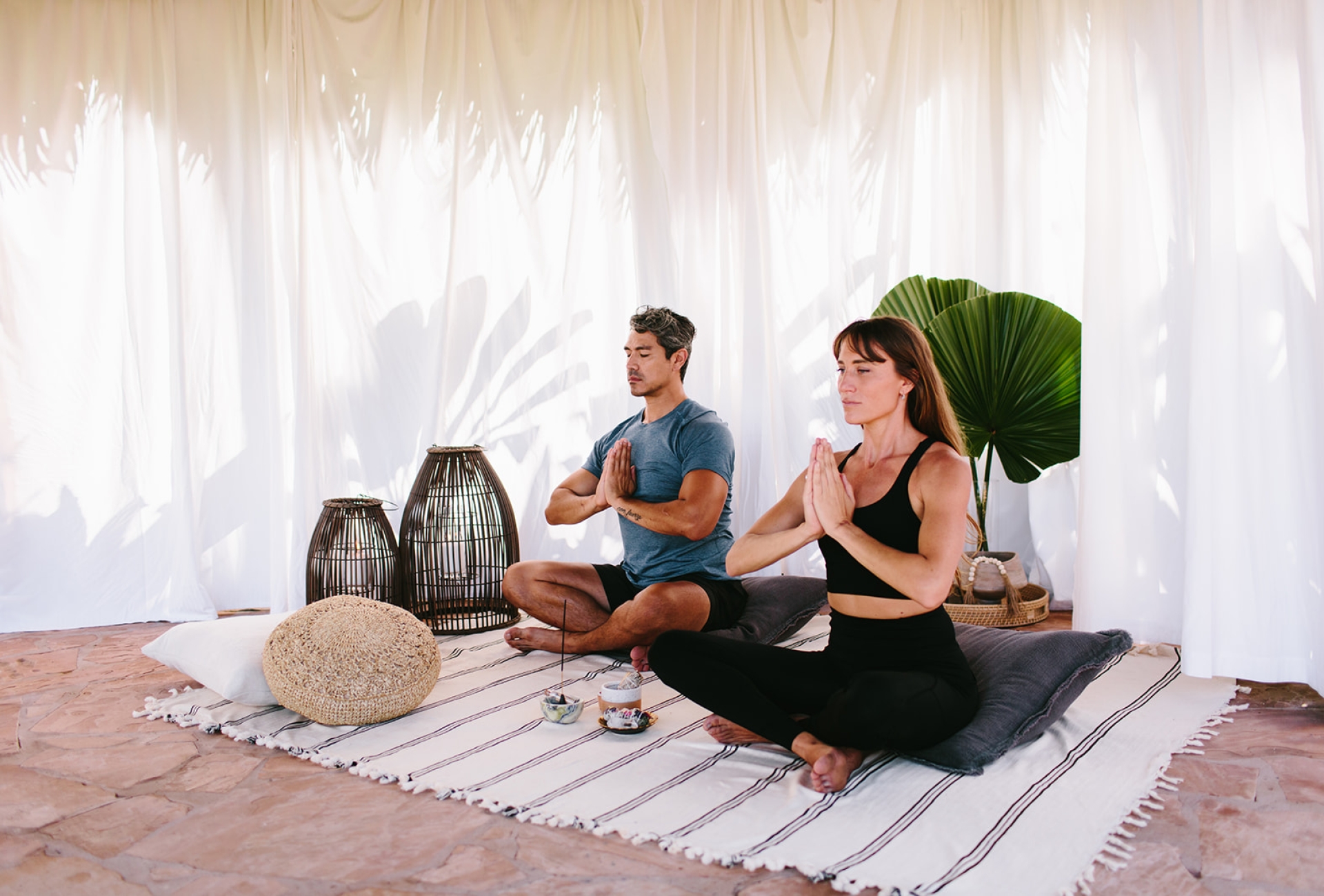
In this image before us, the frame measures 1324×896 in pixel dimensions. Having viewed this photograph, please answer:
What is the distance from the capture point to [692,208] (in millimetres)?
4562

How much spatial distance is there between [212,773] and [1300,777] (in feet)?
8.49

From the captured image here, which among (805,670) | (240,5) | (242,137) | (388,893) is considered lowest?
(388,893)

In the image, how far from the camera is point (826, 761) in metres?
2.30

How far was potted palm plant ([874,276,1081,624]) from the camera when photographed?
3758mm

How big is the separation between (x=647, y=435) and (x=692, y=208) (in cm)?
142

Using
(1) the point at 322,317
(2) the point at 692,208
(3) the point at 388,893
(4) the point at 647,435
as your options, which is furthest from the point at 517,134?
(3) the point at 388,893

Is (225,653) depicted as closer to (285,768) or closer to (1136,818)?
(285,768)

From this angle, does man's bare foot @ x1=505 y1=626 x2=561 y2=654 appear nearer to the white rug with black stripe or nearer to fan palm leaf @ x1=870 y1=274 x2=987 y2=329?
the white rug with black stripe

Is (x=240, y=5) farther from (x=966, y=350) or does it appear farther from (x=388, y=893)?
(x=388, y=893)

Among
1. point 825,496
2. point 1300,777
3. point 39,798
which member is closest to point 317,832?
point 39,798

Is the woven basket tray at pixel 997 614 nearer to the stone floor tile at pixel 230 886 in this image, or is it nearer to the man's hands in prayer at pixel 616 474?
the man's hands in prayer at pixel 616 474

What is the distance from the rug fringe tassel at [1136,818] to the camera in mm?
1912

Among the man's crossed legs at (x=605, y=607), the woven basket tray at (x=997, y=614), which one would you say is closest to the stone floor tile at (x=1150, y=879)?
the man's crossed legs at (x=605, y=607)

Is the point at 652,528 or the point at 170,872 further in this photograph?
the point at 652,528
